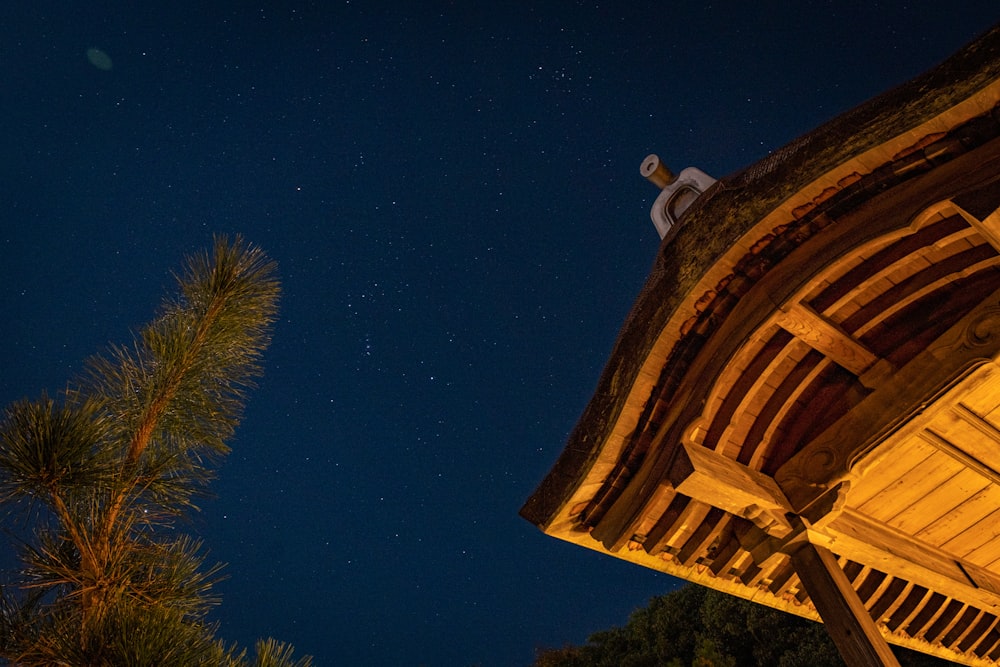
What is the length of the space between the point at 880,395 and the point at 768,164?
1339 mm

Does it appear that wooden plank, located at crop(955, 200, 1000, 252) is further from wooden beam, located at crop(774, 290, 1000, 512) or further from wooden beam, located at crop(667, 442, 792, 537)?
wooden beam, located at crop(667, 442, 792, 537)

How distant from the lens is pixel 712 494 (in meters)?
2.89

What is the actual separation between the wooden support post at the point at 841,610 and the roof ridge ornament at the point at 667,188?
4.48 meters

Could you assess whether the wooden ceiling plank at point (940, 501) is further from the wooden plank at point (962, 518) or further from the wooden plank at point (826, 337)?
the wooden plank at point (826, 337)

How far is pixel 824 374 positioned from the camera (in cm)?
343

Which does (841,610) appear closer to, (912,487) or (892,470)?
(892,470)

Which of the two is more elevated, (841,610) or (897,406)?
(897,406)

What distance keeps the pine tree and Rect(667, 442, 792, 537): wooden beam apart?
8.00ft

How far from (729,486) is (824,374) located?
1083 millimetres

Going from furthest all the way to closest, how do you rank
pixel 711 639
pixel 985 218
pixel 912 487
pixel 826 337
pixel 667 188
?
pixel 711 639 < pixel 667 188 < pixel 912 487 < pixel 826 337 < pixel 985 218

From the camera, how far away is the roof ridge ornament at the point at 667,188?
22.1 ft

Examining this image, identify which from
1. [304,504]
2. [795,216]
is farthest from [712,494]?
[304,504]

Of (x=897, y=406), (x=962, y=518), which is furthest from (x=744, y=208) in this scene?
(x=962, y=518)

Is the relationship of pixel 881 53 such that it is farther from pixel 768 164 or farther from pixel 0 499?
pixel 0 499
